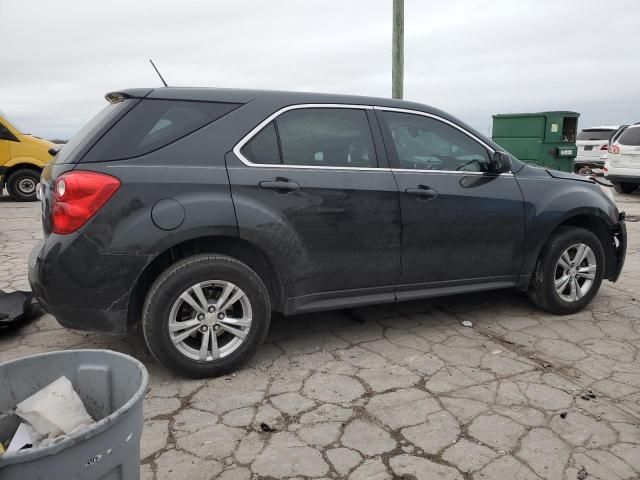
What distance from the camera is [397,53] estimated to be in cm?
959

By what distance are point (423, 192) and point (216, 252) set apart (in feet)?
4.72

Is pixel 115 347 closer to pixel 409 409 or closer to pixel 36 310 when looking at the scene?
pixel 36 310

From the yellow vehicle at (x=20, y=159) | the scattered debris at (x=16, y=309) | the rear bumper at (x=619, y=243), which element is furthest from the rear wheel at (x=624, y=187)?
the scattered debris at (x=16, y=309)

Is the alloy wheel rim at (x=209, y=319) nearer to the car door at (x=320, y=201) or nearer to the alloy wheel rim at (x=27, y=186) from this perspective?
the car door at (x=320, y=201)

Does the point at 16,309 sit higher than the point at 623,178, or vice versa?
the point at 16,309

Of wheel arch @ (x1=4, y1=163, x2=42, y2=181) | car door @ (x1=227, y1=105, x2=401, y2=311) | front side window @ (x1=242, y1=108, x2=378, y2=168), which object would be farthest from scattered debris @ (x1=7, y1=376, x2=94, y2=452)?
wheel arch @ (x1=4, y1=163, x2=42, y2=181)

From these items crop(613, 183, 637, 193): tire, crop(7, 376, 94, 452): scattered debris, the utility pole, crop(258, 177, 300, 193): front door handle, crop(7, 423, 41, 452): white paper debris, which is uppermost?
the utility pole

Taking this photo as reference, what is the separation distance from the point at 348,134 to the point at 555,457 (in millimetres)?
2209

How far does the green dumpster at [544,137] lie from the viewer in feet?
42.5

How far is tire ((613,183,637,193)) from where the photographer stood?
13.5m

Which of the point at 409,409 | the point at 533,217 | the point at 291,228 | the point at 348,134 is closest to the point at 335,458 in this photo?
the point at 409,409

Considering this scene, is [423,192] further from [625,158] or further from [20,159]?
[625,158]

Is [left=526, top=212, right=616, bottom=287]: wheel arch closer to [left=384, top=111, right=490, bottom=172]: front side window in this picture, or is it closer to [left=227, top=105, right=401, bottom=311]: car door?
[left=384, top=111, right=490, bottom=172]: front side window

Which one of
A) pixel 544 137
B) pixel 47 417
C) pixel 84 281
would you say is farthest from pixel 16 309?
pixel 544 137
